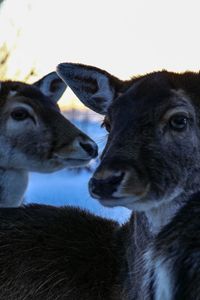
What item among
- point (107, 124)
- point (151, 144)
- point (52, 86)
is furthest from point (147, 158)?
point (52, 86)

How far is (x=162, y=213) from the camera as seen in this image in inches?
110

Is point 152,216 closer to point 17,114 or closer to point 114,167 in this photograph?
point 114,167

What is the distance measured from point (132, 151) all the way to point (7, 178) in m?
1.60

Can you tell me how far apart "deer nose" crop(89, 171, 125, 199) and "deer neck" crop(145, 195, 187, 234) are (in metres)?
0.26

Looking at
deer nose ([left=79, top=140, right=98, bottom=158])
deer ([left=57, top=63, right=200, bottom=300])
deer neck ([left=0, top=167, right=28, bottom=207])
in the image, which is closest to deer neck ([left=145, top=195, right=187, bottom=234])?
deer ([left=57, top=63, right=200, bottom=300])

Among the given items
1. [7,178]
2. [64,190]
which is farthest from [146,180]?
[64,190]

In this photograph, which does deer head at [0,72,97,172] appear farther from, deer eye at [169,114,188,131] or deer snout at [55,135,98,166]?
deer eye at [169,114,188,131]

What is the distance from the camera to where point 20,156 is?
4227 mm

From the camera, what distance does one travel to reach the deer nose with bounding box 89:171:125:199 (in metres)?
2.58

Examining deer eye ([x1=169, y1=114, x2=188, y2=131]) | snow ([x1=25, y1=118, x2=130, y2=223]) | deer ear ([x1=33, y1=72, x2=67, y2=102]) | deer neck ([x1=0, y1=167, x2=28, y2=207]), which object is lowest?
snow ([x1=25, y1=118, x2=130, y2=223])

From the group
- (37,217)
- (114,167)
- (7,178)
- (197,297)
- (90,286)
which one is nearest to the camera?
(197,297)

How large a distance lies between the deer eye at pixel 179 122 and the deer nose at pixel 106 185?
0.35 meters

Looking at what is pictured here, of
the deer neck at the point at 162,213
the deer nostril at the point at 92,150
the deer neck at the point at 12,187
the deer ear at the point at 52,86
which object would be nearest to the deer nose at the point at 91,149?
the deer nostril at the point at 92,150

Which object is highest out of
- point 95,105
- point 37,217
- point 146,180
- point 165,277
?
point 165,277
